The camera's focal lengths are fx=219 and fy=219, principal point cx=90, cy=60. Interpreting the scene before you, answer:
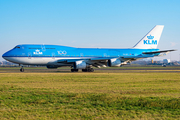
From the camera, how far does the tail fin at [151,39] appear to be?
50875 millimetres

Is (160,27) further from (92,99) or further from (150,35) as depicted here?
(92,99)

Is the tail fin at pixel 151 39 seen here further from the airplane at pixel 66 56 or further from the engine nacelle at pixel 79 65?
the engine nacelle at pixel 79 65

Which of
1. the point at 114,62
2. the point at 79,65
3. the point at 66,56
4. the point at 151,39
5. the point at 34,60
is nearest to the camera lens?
the point at 34,60

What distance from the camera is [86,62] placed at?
4172cm

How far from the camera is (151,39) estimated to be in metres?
51.2

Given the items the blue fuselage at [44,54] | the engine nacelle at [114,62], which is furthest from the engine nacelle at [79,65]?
the engine nacelle at [114,62]

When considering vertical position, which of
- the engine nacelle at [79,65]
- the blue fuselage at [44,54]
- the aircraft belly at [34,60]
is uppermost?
the blue fuselage at [44,54]

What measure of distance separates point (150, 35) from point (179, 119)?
45.8 m

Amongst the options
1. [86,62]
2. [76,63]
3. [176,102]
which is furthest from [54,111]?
[86,62]

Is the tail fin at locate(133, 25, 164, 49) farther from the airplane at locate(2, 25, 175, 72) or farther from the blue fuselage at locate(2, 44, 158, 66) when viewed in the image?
the blue fuselage at locate(2, 44, 158, 66)

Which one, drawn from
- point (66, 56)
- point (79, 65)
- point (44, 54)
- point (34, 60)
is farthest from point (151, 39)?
point (34, 60)

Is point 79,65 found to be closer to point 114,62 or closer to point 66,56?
point 66,56

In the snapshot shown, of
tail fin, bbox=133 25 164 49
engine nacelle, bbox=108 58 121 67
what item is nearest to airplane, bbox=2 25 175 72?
engine nacelle, bbox=108 58 121 67

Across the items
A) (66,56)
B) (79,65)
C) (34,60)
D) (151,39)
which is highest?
(151,39)
